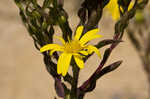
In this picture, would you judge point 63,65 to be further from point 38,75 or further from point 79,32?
point 38,75

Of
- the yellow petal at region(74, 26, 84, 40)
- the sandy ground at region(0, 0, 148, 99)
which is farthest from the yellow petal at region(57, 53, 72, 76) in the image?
the sandy ground at region(0, 0, 148, 99)

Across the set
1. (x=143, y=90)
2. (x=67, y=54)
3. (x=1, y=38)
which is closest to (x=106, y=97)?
(x=143, y=90)

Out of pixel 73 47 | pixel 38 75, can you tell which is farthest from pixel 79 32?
Result: pixel 38 75

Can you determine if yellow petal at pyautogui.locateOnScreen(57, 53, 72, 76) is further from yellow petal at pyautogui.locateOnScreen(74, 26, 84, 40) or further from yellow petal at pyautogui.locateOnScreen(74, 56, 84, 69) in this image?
yellow petal at pyautogui.locateOnScreen(74, 26, 84, 40)

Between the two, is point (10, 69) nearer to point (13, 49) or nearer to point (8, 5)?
point (13, 49)

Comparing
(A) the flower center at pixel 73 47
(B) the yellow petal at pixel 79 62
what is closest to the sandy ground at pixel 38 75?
(A) the flower center at pixel 73 47

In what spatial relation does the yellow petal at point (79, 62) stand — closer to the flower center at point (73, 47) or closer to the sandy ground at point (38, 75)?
the flower center at point (73, 47)
